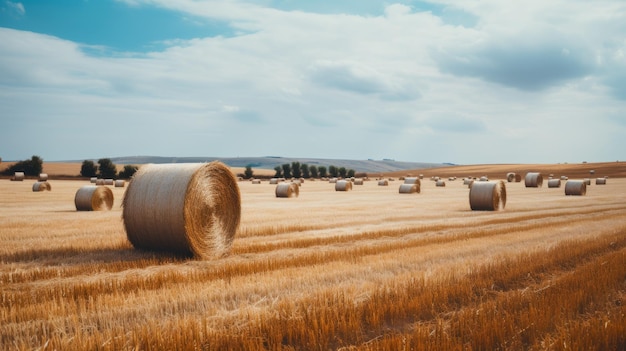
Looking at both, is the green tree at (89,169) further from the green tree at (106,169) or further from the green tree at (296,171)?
the green tree at (296,171)

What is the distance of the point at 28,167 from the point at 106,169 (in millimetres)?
10280

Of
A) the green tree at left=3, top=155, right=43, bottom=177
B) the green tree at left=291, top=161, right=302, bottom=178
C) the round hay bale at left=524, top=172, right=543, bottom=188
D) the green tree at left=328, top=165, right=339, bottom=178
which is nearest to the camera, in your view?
the round hay bale at left=524, top=172, right=543, bottom=188

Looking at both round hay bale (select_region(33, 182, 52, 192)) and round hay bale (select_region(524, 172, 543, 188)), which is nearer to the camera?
round hay bale (select_region(33, 182, 52, 192))

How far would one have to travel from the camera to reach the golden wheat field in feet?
16.1

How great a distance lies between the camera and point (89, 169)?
3093 inches

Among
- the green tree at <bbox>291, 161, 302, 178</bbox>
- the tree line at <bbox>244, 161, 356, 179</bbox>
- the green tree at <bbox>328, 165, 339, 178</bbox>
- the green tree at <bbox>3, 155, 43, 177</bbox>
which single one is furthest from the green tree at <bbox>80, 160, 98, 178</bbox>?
the green tree at <bbox>328, 165, 339, 178</bbox>

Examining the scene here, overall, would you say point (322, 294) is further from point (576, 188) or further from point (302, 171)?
point (302, 171)

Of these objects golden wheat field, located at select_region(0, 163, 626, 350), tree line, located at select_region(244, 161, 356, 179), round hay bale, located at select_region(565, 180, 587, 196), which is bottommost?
golden wheat field, located at select_region(0, 163, 626, 350)

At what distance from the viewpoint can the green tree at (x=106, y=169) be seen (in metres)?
75.8

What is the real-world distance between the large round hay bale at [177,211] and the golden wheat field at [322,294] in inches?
14.7

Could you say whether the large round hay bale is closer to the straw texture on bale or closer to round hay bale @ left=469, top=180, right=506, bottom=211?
round hay bale @ left=469, top=180, right=506, bottom=211

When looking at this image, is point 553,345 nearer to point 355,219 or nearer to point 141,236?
point 141,236

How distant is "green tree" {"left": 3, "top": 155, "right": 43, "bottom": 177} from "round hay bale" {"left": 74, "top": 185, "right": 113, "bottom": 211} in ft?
190

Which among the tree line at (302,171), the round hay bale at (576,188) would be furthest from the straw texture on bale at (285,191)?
the tree line at (302,171)
